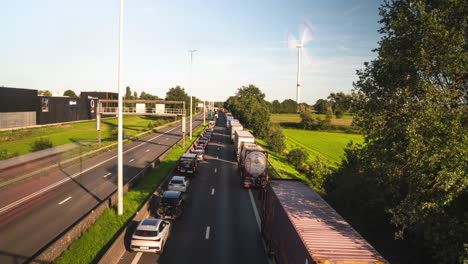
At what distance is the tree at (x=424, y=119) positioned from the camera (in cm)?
920

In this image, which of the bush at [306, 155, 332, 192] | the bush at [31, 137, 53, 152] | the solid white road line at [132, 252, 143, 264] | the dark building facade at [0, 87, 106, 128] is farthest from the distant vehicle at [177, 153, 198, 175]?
the dark building facade at [0, 87, 106, 128]

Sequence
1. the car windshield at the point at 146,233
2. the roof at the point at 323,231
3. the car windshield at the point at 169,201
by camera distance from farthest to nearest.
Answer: the car windshield at the point at 169,201, the car windshield at the point at 146,233, the roof at the point at 323,231

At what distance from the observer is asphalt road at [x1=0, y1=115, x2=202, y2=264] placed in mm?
14328

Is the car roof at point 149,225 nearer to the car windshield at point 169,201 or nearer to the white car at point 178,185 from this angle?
the car windshield at point 169,201

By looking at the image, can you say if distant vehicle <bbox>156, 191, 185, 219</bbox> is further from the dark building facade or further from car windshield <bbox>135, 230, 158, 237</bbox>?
the dark building facade

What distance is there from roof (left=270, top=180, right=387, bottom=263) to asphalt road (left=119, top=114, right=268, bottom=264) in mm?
3744

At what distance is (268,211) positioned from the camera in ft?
48.7

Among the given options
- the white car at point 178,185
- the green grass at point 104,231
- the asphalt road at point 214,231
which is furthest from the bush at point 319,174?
the green grass at point 104,231

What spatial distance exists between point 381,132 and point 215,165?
26998 millimetres

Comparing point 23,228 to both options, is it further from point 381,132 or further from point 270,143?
point 270,143

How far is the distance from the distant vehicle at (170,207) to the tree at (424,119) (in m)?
11.3

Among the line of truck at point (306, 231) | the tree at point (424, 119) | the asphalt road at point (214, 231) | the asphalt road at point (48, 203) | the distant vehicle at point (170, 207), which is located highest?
the tree at point (424, 119)

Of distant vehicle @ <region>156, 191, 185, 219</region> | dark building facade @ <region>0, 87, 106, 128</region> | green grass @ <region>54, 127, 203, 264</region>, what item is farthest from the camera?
dark building facade @ <region>0, 87, 106, 128</region>

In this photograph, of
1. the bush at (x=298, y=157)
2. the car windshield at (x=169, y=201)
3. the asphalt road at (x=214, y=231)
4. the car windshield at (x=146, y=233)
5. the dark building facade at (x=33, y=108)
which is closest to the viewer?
the car windshield at (x=146, y=233)
